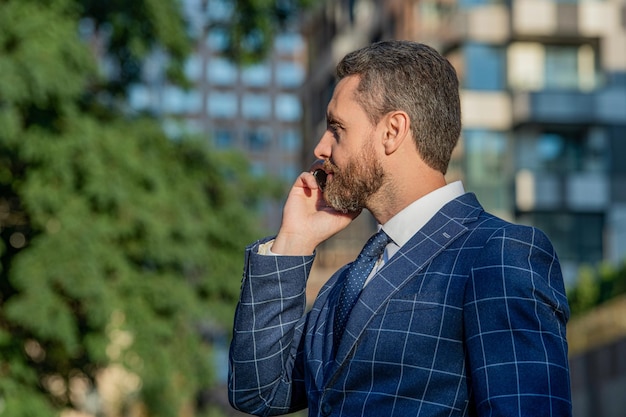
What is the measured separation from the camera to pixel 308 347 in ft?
11.0

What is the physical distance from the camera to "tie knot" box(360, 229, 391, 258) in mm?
3289

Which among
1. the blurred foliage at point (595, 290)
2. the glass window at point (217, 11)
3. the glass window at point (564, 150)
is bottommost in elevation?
the blurred foliage at point (595, 290)

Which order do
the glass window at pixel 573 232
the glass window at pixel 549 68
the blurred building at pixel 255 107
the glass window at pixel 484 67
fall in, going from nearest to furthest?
1. the glass window at pixel 573 232
2. the glass window at pixel 484 67
3. the glass window at pixel 549 68
4. the blurred building at pixel 255 107

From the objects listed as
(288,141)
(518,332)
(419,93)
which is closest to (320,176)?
(419,93)

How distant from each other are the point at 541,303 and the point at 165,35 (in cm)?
1228

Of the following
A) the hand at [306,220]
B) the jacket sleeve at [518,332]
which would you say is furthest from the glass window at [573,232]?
the jacket sleeve at [518,332]

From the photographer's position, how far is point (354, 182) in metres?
3.30

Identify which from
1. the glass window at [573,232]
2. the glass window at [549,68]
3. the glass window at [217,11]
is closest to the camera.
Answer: the glass window at [217,11]

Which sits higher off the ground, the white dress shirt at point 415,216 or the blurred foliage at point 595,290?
the white dress shirt at point 415,216

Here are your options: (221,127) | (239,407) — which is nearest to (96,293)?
(239,407)

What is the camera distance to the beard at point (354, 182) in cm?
326

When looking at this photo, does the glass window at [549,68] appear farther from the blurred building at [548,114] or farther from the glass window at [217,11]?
the glass window at [217,11]

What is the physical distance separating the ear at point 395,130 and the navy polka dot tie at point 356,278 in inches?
9.2

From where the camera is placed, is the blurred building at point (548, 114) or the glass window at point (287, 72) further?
the glass window at point (287, 72)
